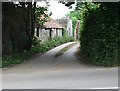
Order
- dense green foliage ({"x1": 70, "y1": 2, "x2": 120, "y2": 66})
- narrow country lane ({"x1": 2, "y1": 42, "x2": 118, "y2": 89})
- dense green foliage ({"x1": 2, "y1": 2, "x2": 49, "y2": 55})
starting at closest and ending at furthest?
1. narrow country lane ({"x1": 2, "y1": 42, "x2": 118, "y2": 89})
2. dense green foliage ({"x1": 70, "y1": 2, "x2": 120, "y2": 66})
3. dense green foliage ({"x1": 2, "y1": 2, "x2": 49, "y2": 55})

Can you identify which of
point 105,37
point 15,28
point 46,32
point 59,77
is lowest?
point 59,77

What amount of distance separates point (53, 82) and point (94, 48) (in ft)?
21.7

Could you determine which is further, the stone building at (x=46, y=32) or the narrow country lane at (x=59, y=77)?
the stone building at (x=46, y=32)

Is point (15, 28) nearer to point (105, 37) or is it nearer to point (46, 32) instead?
point (105, 37)

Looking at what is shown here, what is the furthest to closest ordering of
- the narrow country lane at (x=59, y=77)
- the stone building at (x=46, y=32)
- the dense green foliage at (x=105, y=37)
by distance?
the stone building at (x=46, y=32)
the dense green foliage at (x=105, y=37)
the narrow country lane at (x=59, y=77)

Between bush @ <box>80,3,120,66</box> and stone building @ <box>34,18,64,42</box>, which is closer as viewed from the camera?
bush @ <box>80,3,120,66</box>

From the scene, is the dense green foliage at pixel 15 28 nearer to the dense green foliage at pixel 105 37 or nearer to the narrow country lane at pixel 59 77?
the narrow country lane at pixel 59 77

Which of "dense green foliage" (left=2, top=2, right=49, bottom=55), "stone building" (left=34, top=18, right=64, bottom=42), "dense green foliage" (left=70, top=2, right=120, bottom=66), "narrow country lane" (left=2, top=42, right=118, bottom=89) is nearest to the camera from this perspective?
"narrow country lane" (left=2, top=42, right=118, bottom=89)

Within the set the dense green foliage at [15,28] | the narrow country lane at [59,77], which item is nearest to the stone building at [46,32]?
the dense green foliage at [15,28]

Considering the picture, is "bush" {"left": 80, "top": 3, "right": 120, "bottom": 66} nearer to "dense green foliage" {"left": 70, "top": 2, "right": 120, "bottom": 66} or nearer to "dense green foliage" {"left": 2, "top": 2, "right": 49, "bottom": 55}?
"dense green foliage" {"left": 70, "top": 2, "right": 120, "bottom": 66}

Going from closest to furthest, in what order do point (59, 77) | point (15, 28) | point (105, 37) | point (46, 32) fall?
point (59, 77), point (105, 37), point (15, 28), point (46, 32)

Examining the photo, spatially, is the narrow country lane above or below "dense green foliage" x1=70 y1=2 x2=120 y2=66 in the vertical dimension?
below

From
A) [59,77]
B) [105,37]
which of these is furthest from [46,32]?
[59,77]

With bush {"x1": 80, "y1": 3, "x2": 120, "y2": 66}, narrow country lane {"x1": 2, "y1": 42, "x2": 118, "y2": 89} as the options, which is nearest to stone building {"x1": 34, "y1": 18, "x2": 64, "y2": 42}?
bush {"x1": 80, "y1": 3, "x2": 120, "y2": 66}
